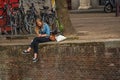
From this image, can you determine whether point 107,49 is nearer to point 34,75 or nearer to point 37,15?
point 34,75

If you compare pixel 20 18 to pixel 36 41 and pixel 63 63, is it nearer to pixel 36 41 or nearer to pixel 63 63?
pixel 36 41

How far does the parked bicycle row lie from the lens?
45.8ft

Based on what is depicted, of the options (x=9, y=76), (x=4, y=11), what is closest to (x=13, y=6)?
(x=4, y=11)

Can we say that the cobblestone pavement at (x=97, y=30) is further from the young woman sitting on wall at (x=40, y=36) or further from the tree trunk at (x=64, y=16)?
the young woman sitting on wall at (x=40, y=36)

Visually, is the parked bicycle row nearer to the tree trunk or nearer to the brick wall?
the tree trunk

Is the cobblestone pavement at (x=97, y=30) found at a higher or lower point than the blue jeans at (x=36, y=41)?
lower

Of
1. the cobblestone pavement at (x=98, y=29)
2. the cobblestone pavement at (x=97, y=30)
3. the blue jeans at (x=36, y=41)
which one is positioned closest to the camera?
the blue jeans at (x=36, y=41)

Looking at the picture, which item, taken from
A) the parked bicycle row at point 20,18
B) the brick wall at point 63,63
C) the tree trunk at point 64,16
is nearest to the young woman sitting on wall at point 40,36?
the brick wall at point 63,63

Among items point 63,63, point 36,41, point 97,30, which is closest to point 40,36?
point 36,41

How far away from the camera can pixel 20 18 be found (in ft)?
46.8

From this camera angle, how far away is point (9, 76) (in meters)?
11.7

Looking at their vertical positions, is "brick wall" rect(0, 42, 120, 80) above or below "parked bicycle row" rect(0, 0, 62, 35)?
below

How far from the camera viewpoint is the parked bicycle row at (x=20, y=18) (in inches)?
549

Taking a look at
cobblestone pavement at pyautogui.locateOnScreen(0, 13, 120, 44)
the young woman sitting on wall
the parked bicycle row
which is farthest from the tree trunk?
the young woman sitting on wall
